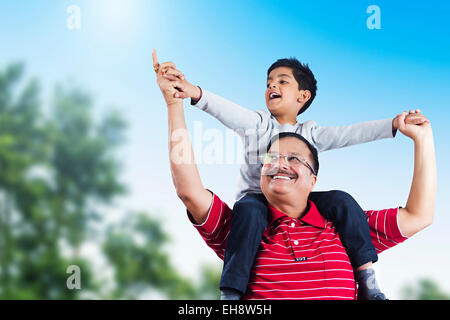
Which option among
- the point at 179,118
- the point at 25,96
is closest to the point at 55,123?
the point at 25,96

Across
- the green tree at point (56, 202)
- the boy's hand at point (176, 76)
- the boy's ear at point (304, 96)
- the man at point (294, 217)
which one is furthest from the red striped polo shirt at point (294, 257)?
the green tree at point (56, 202)

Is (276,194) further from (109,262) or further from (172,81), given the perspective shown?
(109,262)

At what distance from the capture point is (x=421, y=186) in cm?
111

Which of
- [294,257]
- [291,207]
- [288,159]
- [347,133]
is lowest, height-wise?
[294,257]

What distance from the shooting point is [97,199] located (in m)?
2.82

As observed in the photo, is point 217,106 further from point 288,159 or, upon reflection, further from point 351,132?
point 351,132

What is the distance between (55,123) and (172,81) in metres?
2.06

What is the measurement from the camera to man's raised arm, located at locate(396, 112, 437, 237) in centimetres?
111

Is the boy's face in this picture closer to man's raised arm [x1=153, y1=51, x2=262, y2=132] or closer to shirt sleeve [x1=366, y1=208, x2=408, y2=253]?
man's raised arm [x1=153, y1=51, x2=262, y2=132]

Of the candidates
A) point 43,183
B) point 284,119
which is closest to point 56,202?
point 43,183

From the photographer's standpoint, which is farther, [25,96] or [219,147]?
[25,96]

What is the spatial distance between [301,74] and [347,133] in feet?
0.70

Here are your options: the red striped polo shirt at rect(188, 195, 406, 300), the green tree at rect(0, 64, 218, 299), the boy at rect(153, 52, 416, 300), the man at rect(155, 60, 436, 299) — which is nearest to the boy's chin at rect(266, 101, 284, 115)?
the boy at rect(153, 52, 416, 300)

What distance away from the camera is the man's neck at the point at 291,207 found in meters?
1.07
